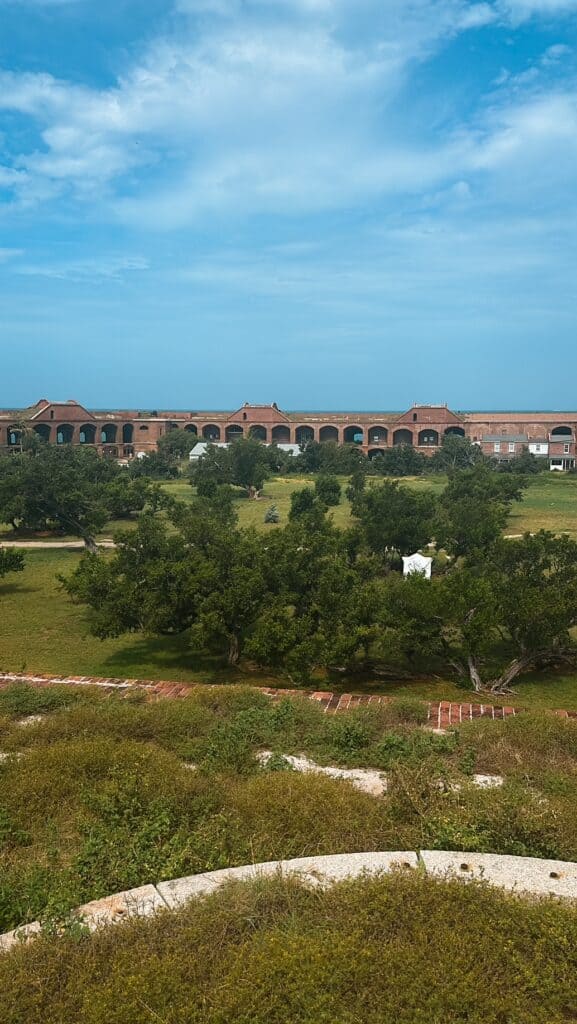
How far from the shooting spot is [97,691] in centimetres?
904

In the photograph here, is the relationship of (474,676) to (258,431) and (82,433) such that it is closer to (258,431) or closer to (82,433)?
(258,431)

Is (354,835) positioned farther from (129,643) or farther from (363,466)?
(363,466)

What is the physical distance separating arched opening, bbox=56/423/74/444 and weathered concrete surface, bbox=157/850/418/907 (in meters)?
64.4

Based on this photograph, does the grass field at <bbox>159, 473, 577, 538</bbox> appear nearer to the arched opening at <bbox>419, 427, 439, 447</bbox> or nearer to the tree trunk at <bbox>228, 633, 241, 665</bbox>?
the tree trunk at <bbox>228, 633, 241, 665</bbox>

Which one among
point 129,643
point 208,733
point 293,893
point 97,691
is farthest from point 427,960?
point 129,643

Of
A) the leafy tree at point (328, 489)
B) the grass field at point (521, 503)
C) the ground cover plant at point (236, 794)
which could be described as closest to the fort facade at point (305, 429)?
the grass field at point (521, 503)

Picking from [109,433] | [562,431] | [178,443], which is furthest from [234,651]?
[109,433]

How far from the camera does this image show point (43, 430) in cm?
6494

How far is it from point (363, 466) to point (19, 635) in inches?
1661

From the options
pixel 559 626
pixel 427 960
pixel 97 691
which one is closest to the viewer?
pixel 427 960

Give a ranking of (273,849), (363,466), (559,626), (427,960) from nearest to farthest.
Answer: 1. (427,960)
2. (273,849)
3. (559,626)
4. (363,466)

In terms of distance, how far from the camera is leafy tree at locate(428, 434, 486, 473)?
2301 inches

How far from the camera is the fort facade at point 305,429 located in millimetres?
63312

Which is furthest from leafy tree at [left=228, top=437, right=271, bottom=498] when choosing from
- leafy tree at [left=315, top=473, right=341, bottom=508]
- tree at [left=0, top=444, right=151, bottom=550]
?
tree at [left=0, top=444, right=151, bottom=550]
